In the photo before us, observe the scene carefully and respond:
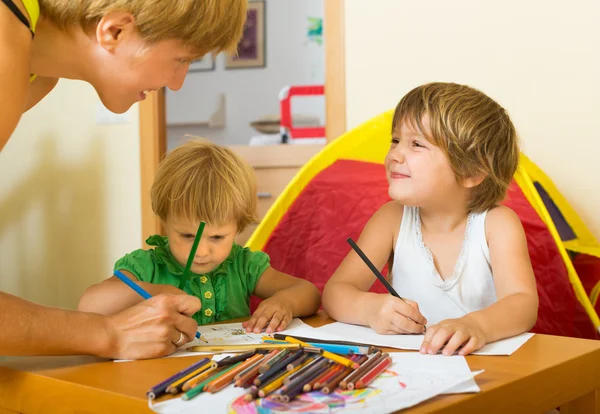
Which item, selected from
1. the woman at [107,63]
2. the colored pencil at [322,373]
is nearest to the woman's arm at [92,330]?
the woman at [107,63]

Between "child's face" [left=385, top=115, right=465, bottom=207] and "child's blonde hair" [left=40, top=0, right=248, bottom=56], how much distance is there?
446mm

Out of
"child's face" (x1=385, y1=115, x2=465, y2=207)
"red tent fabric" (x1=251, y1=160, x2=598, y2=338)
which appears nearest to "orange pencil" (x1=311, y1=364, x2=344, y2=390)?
"child's face" (x1=385, y1=115, x2=465, y2=207)

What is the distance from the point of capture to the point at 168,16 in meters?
0.84

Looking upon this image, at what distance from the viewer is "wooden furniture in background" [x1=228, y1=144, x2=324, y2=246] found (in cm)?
263

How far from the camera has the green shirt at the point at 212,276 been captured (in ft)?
3.89

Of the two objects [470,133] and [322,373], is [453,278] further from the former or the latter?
[322,373]

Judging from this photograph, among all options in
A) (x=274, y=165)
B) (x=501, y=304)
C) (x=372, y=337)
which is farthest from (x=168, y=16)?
(x=274, y=165)

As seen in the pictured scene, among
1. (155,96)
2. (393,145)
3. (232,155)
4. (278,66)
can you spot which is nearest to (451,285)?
(393,145)

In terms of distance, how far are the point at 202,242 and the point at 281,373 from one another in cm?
50

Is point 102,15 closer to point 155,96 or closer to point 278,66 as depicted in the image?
point 155,96

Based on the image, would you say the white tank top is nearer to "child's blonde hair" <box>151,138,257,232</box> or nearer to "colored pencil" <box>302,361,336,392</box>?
"child's blonde hair" <box>151,138,257,232</box>

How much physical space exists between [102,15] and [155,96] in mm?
1904

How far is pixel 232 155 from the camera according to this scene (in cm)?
125

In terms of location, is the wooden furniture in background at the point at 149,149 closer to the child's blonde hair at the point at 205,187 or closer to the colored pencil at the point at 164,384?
the child's blonde hair at the point at 205,187
